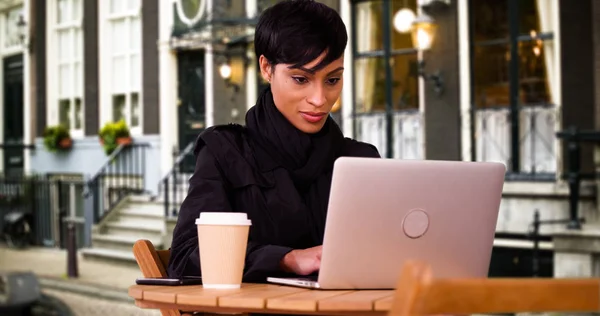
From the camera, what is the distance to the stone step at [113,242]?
32.6 ft

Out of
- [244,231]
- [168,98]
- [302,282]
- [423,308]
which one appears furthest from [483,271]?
[168,98]

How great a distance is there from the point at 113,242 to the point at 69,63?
2.34 meters

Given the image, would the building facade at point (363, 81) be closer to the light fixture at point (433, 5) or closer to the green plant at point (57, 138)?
the light fixture at point (433, 5)

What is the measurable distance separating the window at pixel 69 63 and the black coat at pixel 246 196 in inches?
365

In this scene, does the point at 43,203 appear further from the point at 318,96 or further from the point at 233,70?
the point at 318,96

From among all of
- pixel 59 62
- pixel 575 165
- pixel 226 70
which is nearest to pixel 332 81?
pixel 575 165

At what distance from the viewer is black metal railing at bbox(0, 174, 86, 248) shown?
10.9 m

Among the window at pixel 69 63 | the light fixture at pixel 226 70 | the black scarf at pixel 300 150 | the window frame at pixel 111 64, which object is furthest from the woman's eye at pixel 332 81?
the window at pixel 69 63

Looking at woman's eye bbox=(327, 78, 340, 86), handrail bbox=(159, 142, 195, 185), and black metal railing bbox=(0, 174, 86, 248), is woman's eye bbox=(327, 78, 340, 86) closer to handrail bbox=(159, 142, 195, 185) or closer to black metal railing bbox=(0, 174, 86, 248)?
handrail bbox=(159, 142, 195, 185)

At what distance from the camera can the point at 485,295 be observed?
1.21m

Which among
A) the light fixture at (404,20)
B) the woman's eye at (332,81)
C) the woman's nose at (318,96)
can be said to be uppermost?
the light fixture at (404,20)

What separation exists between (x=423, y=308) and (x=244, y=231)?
1.95 ft

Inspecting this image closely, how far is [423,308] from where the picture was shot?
116cm

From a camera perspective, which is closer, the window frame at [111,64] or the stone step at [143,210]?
the stone step at [143,210]
